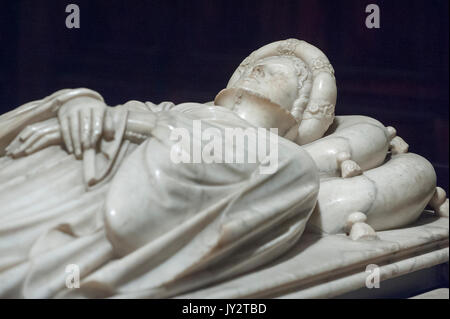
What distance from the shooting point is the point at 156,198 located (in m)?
1.96

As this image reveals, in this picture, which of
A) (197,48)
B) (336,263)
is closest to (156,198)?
(336,263)

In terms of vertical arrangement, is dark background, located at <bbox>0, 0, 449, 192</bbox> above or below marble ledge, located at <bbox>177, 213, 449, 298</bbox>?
above

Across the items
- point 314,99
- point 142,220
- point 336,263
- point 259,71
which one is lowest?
point 336,263

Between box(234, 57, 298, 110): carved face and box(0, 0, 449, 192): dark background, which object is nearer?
box(234, 57, 298, 110): carved face

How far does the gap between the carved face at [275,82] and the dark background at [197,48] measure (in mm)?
803

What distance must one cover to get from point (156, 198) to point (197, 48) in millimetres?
2413

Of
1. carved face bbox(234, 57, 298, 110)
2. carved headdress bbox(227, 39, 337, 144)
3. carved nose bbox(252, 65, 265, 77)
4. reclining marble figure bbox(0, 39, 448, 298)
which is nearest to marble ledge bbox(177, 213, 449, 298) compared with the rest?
reclining marble figure bbox(0, 39, 448, 298)

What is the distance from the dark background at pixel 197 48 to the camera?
3.44m

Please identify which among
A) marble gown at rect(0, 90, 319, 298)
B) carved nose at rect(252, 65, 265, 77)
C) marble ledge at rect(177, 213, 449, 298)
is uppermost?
carved nose at rect(252, 65, 265, 77)

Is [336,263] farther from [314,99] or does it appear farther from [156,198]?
[314,99]

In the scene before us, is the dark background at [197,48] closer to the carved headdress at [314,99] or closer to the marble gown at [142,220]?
the carved headdress at [314,99]

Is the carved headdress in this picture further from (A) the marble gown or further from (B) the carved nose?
(A) the marble gown

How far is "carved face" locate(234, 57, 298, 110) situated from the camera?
9.13 feet

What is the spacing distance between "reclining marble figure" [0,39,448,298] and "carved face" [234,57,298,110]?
0.26ft
